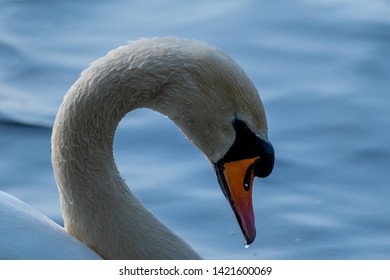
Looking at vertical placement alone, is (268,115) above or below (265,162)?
below

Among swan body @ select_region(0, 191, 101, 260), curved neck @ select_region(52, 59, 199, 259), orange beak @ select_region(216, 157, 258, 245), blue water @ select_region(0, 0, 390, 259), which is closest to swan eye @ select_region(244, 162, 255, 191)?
orange beak @ select_region(216, 157, 258, 245)

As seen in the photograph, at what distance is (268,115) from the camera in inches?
308

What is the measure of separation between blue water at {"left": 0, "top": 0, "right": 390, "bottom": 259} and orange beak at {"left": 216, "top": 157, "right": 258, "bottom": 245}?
132 centimetres

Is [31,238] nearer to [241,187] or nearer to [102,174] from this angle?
[102,174]

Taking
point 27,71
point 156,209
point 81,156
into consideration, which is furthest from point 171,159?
point 81,156

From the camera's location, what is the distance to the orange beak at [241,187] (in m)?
5.00

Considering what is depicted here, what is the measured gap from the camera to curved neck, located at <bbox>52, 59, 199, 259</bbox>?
4887 millimetres

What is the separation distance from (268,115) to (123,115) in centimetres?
293

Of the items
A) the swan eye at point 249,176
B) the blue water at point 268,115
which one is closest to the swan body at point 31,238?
the swan eye at point 249,176

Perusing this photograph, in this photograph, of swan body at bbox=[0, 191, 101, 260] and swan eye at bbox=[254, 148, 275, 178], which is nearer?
swan body at bbox=[0, 191, 101, 260]

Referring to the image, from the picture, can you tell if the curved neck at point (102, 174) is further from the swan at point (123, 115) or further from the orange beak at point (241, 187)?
the orange beak at point (241, 187)

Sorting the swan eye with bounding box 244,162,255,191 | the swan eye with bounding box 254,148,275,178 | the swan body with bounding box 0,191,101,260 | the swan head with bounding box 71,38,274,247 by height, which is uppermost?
the swan head with bounding box 71,38,274,247

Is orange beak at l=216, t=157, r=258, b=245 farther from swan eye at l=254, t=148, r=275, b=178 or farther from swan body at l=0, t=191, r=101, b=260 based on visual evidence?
swan body at l=0, t=191, r=101, b=260

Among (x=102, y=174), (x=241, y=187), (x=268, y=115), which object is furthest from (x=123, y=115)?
(x=268, y=115)
